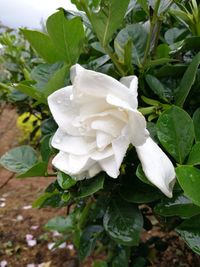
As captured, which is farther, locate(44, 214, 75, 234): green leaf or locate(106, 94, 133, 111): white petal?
locate(44, 214, 75, 234): green leaf

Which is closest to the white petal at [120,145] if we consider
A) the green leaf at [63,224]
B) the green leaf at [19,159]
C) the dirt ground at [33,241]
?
the green leaf at [19,159]

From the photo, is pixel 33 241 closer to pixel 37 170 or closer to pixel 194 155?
pixel 37 170

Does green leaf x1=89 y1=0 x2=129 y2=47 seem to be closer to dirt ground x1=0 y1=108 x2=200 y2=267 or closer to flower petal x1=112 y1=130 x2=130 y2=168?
flower petal x1=112 y1=130 x2=130 y2=168

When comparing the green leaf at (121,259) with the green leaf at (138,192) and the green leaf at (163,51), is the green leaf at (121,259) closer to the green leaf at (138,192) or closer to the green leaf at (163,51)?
the green leaf at (138,192)

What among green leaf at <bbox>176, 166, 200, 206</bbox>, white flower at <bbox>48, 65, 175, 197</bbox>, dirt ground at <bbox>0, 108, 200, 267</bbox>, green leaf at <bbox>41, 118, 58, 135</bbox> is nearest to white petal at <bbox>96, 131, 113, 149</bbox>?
white flower at <bbox>48, 65, 175, 197</bbox>

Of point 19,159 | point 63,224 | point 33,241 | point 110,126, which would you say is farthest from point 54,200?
point 33,241

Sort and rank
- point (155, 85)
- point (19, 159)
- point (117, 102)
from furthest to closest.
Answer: point (19, 159) → point (155, 85) → point (117, 102)
